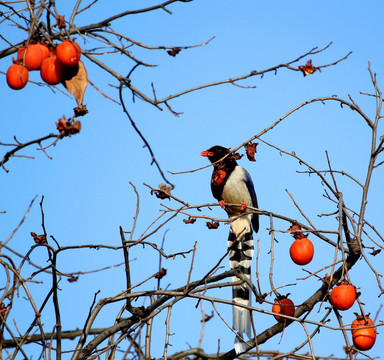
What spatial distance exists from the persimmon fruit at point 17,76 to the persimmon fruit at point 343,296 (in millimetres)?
1670

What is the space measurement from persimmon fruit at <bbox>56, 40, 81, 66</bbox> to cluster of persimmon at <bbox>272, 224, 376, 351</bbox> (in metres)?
1.25

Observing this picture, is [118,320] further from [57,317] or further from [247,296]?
[247,296]

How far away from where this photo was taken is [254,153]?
10.3 ft

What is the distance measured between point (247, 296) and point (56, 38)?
2613 mm

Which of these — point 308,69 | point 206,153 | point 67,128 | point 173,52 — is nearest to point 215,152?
point 206,153

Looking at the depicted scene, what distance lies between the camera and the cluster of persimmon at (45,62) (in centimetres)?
216

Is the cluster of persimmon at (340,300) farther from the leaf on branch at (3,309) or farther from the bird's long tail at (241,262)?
the leaf on branch at (3,309)

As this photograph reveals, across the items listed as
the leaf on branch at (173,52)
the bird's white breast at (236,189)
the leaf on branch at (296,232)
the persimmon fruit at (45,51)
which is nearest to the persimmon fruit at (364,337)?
the leaf on branch at (296,232)

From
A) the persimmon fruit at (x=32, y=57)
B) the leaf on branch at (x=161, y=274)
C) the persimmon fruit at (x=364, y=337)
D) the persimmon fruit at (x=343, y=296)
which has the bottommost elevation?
the persimmon fruit at (x=364, y=337)

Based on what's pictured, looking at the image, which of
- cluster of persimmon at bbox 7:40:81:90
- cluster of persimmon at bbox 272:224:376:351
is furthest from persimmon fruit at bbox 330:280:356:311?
cluster of persimmon at bbox 7:40:81:90

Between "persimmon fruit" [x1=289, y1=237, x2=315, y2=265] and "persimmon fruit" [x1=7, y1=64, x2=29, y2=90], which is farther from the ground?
"persimmon fruit" [x1=7, y1=64, x2=29, y2=90]

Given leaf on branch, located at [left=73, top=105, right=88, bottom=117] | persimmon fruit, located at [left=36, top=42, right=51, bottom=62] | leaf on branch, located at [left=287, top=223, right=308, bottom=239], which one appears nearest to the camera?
leaf on branch, located at [left=73, top=105, right=88, bottom=117]

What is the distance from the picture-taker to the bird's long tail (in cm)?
392

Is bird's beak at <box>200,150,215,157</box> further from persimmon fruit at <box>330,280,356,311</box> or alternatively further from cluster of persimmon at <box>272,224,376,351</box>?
persimmon fruit at <box>330,280,356,311</box>
